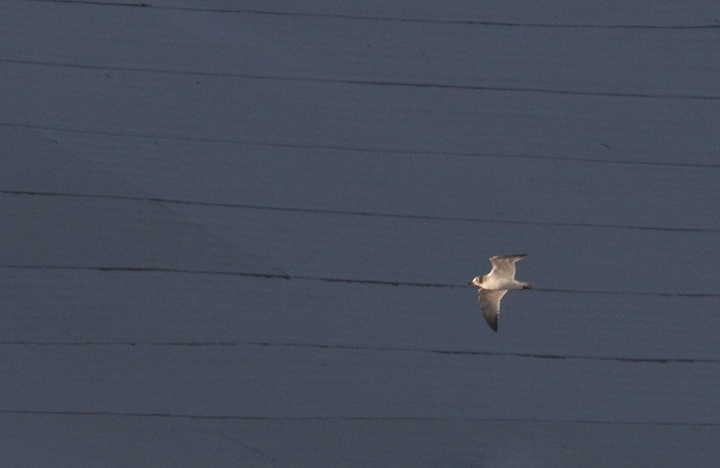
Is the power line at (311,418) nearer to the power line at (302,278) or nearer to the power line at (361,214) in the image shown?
the power line at (302,278)

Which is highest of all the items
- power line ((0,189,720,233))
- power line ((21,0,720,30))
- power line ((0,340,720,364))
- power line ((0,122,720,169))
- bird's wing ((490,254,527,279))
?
power line ((21,0,720,30))

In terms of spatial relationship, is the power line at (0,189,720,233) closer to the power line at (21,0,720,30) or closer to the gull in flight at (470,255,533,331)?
the gull in flight at (470,255,533,331)

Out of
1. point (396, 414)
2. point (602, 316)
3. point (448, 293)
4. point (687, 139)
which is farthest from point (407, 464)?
point (687, 139)

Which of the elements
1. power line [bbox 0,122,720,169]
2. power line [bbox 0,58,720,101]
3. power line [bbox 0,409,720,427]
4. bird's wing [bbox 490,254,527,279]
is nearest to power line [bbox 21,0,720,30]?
power line [bbox 0,58,720,101]

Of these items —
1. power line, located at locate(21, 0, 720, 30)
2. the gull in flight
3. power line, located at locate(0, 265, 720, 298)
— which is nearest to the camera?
the gull in flight

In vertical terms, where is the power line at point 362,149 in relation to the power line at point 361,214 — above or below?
above

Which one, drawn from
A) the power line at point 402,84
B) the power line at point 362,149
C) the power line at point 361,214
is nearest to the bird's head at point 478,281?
the power line at point 361,214

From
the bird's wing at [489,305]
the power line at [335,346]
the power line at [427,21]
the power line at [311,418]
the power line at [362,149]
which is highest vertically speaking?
the power line at [427,21]

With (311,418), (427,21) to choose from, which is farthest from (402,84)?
(311,418)
